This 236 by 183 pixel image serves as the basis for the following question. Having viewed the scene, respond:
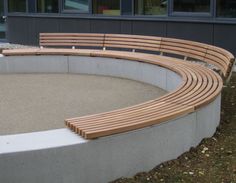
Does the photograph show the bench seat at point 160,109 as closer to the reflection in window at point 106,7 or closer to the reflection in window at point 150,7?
the reflection in window at point 150,7

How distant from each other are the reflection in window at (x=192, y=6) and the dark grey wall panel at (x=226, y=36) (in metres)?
0.52

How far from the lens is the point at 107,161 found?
14.1 ft

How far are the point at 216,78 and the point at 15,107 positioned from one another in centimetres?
289

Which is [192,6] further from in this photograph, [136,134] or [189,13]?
[136,134]

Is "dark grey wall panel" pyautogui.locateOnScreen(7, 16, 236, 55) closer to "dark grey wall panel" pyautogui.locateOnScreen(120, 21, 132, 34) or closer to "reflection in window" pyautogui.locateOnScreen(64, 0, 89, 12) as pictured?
"dark grey wall panel" pyautogui.locateOnScreen(120, 21, 132, 34)

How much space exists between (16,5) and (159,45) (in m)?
6.79

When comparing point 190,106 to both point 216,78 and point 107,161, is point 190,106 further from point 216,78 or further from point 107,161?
point 216,78

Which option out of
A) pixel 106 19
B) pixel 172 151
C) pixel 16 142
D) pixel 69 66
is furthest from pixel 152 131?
pixel 106 19

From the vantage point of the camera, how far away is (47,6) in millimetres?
13844

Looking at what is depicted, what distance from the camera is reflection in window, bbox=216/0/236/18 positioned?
1048 cm

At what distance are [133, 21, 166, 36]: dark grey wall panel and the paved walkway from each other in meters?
2.73

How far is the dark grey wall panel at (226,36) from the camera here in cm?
1044

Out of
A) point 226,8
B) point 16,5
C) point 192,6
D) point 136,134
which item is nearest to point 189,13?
point 192,6

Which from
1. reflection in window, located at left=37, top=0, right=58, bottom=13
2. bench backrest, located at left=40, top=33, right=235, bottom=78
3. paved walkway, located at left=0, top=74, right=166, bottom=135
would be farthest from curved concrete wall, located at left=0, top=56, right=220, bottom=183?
reflection in window, located at left=37, top=0, right=58, bottom=13
